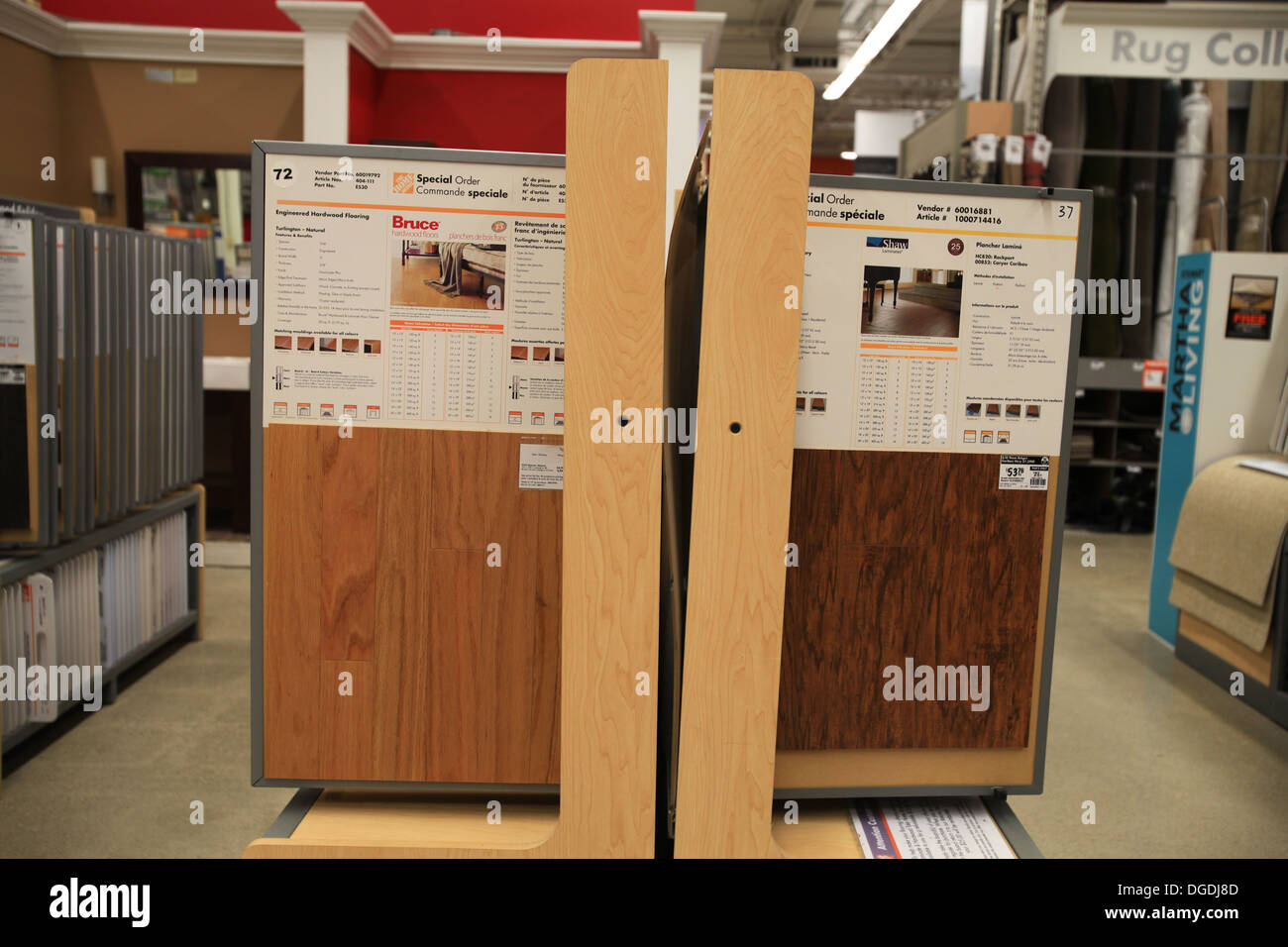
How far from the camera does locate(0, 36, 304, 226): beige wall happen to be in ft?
18.8

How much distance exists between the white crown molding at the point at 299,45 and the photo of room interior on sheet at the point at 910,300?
4.43 meters

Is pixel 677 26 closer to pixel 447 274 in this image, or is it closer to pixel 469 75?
pixel 469 75

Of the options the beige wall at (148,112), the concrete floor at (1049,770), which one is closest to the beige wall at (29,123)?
the beige wall at (148,112)

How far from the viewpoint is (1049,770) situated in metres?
3.23

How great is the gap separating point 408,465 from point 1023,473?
2.91ft

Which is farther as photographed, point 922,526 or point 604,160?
point 922,526

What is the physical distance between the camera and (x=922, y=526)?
4.60ft

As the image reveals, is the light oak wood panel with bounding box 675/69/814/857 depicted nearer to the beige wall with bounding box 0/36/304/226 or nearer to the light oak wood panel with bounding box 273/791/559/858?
the light oak wood panel with bounding box 273/791/559/858

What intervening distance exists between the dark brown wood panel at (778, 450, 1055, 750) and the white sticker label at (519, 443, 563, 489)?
0.34 m

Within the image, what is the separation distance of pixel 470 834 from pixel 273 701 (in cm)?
35

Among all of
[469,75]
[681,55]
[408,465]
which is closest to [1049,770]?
[408,465]
